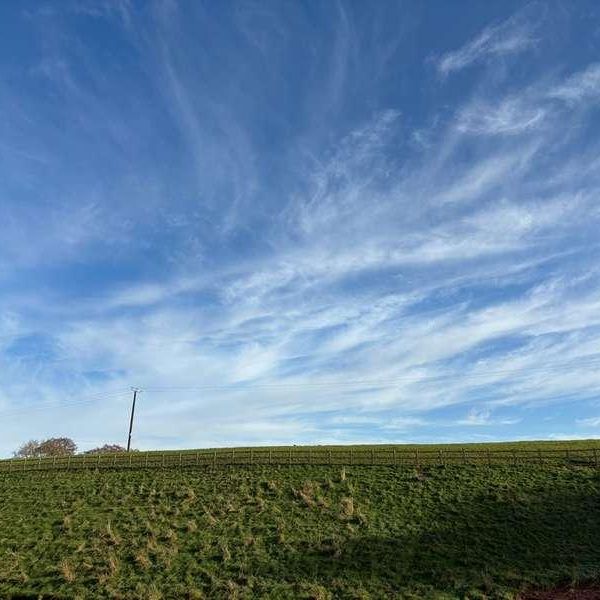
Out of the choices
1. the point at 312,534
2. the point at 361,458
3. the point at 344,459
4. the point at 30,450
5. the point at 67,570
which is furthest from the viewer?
the point at 30,450

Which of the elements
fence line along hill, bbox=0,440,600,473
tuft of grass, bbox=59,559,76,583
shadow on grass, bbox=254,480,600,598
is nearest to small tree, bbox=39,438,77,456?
fence line along hill, bbox=0,440,600,473

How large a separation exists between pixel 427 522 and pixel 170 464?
28232 millimetres

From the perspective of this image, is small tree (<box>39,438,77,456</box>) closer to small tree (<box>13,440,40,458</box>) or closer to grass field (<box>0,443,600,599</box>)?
small tree (<box>13,440,40,458</box>)

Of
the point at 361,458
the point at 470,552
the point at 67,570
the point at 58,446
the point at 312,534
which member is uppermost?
the point at 58,446

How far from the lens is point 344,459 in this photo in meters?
51.2

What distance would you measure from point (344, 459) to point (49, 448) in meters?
73.7

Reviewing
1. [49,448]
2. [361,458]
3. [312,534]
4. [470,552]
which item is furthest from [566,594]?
[49,448]

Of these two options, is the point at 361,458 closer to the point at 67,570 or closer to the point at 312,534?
the point at 312,534

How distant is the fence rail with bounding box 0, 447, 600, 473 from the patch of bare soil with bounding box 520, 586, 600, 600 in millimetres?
19713

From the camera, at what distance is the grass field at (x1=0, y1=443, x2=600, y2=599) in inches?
1139

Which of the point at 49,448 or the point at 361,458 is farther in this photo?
the point at 49,448

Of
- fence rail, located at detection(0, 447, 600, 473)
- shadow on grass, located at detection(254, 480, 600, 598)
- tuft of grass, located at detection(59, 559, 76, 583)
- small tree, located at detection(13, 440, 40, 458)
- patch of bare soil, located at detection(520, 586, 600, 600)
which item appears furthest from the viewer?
small tree, located at detection(13, 440, 40, 458)

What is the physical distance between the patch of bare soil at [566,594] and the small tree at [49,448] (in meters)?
92.6

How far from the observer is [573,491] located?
130 feet
